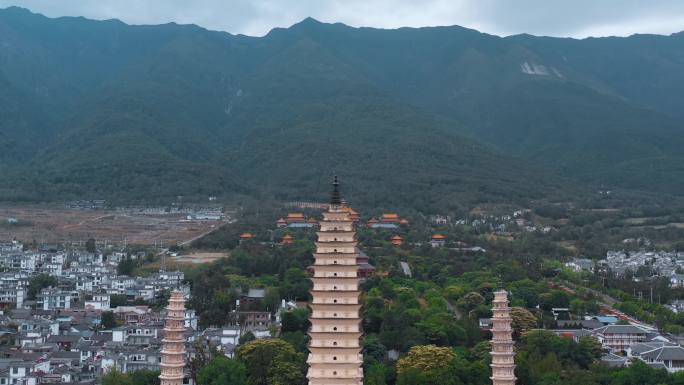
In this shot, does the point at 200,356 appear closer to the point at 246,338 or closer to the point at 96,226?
the point at 246,338

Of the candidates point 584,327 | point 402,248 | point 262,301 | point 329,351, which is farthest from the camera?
point 402,248

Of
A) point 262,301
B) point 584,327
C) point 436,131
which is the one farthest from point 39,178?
point 584,327

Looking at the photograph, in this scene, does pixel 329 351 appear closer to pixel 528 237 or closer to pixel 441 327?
pixel 441 327

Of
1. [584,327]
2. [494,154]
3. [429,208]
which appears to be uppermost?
[494,154]

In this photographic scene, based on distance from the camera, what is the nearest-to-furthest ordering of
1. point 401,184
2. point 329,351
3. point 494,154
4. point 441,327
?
point 329,351 < point 441,327 < point 401,184 < point 494,154

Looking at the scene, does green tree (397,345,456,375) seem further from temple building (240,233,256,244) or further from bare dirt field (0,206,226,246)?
bare dirt field (0,206,226,246)

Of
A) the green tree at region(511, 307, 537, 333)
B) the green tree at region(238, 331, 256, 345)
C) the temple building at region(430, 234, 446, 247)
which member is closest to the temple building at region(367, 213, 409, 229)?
the temple building at region(430, 234, 446, 247)

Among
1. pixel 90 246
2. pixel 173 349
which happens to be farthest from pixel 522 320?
pixel 90 246
